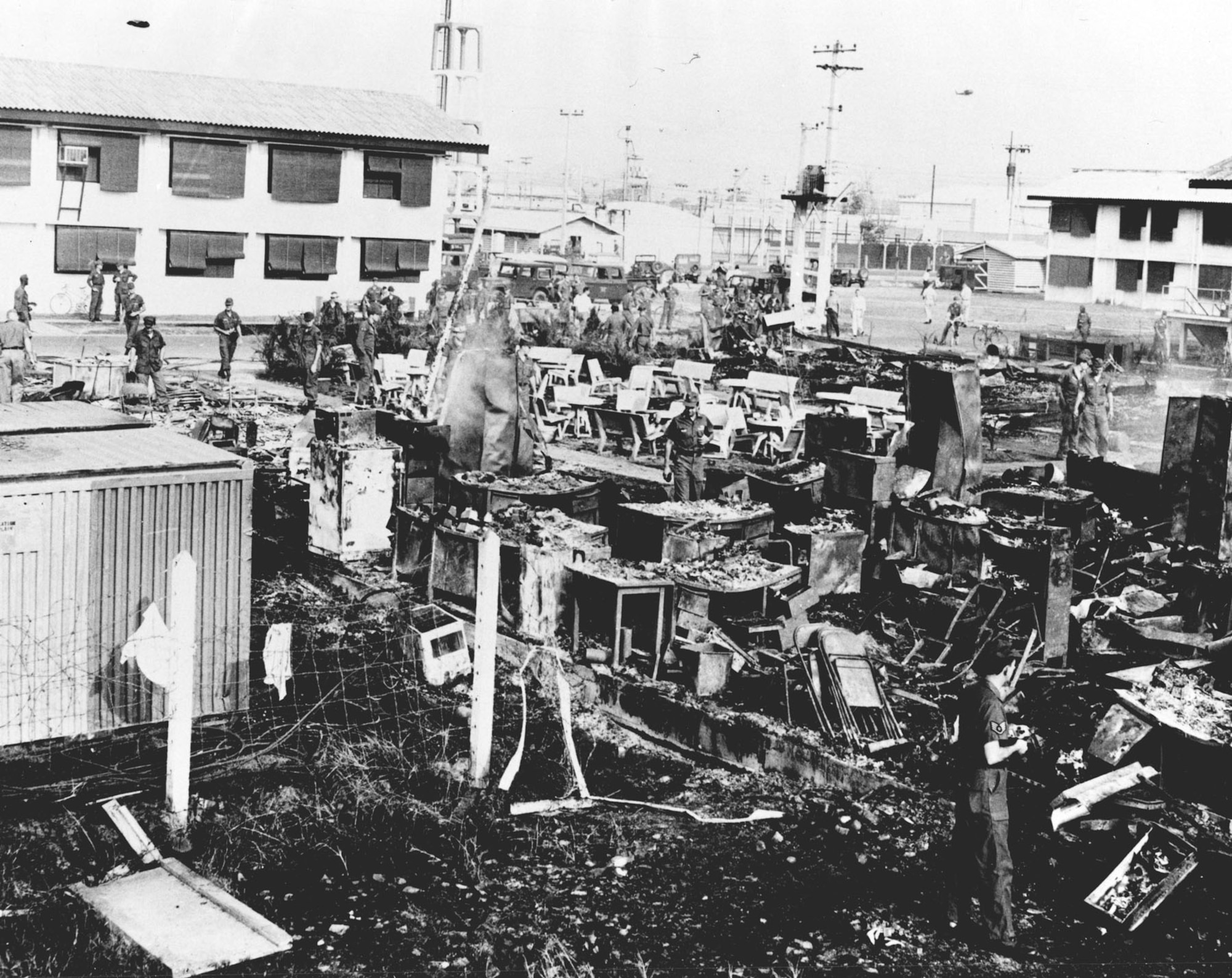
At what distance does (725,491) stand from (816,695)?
207 inches

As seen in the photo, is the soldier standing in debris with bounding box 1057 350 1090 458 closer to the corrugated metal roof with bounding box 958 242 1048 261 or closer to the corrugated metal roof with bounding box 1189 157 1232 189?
the corrugated metal roof with bounding box 1189 157 1232 189

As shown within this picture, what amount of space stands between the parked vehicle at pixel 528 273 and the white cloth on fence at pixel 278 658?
34486mm

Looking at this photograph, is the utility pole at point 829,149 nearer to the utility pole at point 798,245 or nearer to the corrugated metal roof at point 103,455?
the utility pole at point 798,245

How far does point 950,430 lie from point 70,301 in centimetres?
2687

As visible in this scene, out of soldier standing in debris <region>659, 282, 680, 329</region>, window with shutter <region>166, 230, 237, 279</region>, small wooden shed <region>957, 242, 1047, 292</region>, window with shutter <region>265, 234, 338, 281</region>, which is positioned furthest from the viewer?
small wooden shed <region>957, 242, 1047, 292</region>

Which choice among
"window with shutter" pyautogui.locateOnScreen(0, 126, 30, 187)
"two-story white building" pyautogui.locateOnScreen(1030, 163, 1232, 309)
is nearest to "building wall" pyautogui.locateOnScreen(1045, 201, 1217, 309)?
"two-story white building" pyautogui.locateOnScreen(1030, 163, 1232, 309)

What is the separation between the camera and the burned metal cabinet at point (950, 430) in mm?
14125

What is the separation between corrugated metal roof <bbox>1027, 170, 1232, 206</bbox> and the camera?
164ft

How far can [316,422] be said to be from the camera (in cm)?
1377

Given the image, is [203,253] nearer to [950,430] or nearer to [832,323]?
[832,323]

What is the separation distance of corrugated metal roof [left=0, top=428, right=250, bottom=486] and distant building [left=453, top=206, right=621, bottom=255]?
52.9 metres

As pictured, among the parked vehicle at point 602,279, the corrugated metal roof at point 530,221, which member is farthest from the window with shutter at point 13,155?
the corrugated metal roof at point 530,221

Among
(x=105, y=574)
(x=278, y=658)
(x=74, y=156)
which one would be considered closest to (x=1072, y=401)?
(x=278, y=658)

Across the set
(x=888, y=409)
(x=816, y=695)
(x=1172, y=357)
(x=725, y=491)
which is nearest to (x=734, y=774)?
(x=816, y=695)
